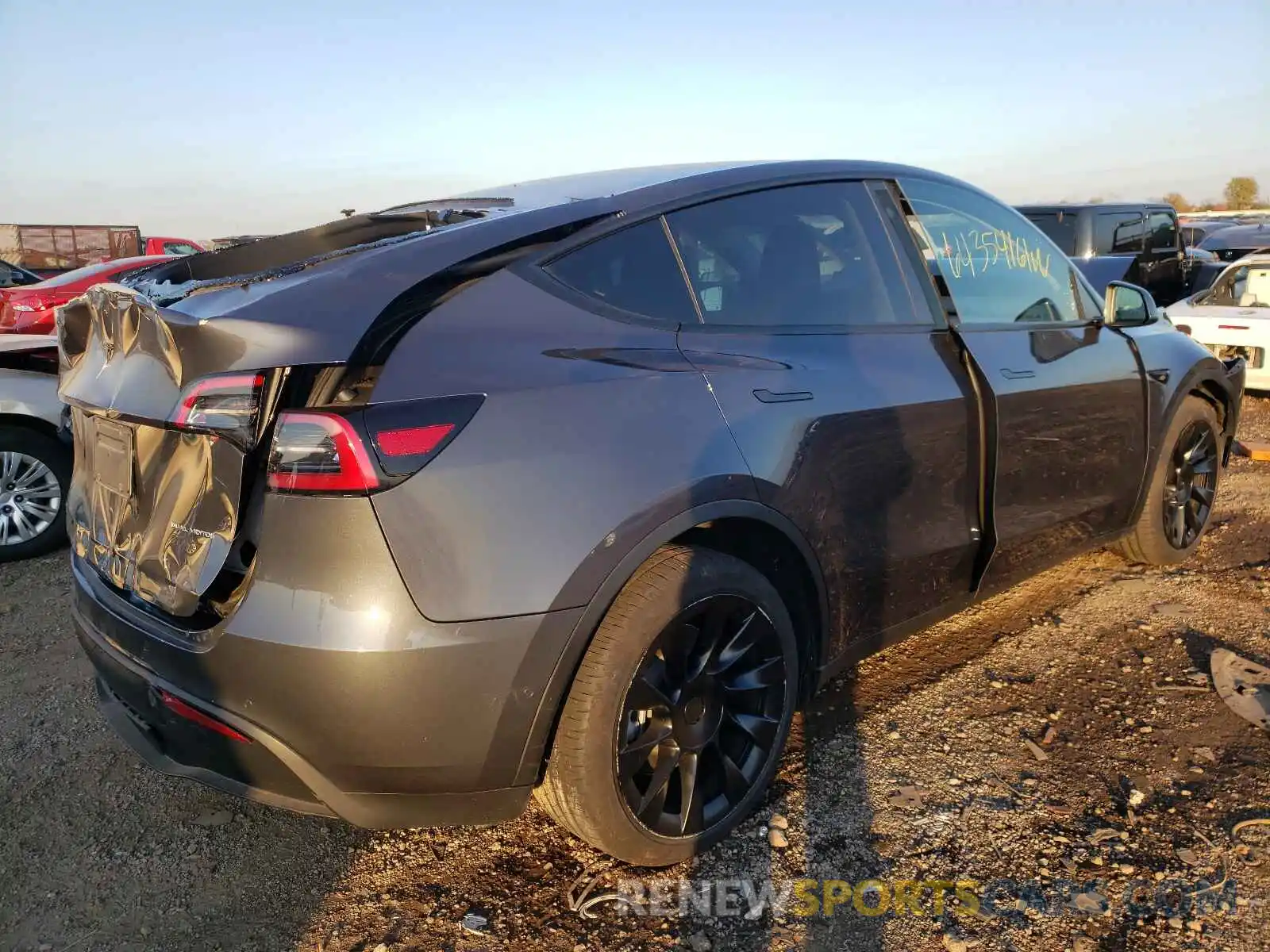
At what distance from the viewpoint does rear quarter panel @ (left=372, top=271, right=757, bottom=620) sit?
1.75 m

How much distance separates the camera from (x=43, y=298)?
8164 millimetres

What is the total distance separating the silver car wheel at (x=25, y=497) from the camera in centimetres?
486

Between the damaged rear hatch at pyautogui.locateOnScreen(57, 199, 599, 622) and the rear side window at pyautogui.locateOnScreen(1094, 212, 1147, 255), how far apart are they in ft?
32.4

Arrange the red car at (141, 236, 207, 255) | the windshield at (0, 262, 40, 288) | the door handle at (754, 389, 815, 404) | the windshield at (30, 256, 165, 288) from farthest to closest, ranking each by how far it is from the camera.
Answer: the red car at (141, 236, 207, 255) < the windshield at (0, 262, 40, 288) < the windshield at (30, 256, 165, 288) < the door handle at (754, 389, 815, 404)

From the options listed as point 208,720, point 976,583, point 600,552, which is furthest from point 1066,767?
point 208,720

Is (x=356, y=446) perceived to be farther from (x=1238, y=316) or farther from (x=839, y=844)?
(x=1238, y=316)

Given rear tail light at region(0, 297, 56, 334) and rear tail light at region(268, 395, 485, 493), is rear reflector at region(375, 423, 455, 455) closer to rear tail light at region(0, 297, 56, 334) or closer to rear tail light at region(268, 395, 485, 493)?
rear tail light at region(268, 395, 485, 493)

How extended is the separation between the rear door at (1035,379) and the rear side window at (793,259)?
25 centimetres

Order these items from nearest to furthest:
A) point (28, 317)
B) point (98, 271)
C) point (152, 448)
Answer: point (152, 448) < point (28, 317) < point (98, 271)

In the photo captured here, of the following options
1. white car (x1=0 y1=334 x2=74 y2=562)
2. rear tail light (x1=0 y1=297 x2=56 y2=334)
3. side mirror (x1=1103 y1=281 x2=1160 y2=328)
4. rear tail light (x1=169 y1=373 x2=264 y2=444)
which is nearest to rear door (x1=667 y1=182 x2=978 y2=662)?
rear tail light (x1=169 y1=373 x2=264 y2=444)

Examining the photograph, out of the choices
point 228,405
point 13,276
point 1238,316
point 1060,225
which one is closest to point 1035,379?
point 228,405

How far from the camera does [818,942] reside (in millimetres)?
2047

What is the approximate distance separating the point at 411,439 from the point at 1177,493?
384cm

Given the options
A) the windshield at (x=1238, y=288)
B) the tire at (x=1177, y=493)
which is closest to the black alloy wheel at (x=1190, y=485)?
the tire at (x=1177, y=493)
